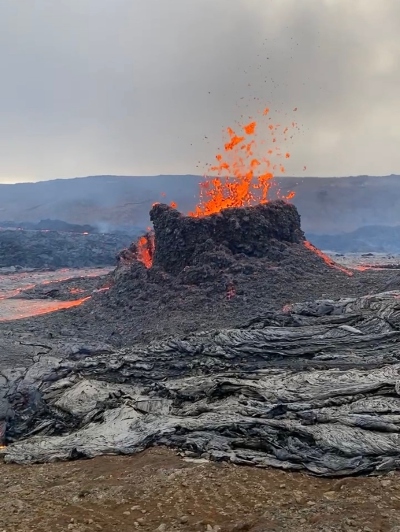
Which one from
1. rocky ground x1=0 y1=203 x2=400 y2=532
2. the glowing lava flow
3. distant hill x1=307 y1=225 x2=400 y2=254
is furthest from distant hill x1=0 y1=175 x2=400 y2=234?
Result: rocky ground x1=0 y1=203 x2=400 y2=532

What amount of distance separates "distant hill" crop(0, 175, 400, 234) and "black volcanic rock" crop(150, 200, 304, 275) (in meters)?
69.2

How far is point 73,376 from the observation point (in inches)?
412

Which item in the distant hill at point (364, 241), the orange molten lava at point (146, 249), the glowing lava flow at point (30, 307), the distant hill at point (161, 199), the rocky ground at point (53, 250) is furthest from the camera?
the distant hill at point (161, 199)

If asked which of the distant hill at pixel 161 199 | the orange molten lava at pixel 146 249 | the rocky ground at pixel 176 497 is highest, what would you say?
the distant hill at pixel 161 199

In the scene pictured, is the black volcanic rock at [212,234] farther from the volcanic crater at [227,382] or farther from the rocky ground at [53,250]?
the rocky ground at [53,250]

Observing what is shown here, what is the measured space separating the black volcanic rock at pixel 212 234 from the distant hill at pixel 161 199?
227ft

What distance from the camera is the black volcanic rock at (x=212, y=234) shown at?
20.0m

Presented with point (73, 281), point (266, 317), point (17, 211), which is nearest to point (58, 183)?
point (17, 211)

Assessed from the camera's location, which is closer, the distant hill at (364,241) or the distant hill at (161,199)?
the distant hill at (364,241)

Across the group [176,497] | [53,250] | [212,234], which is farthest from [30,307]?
[53,250]

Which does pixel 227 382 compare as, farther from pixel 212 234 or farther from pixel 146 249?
pixel 146 249

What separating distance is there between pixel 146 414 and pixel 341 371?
11.5 feet

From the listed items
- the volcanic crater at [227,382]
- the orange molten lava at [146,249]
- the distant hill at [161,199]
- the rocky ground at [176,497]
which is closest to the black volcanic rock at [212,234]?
the orange molten lava at [146,249]

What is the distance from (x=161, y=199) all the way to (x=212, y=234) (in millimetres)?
92012
